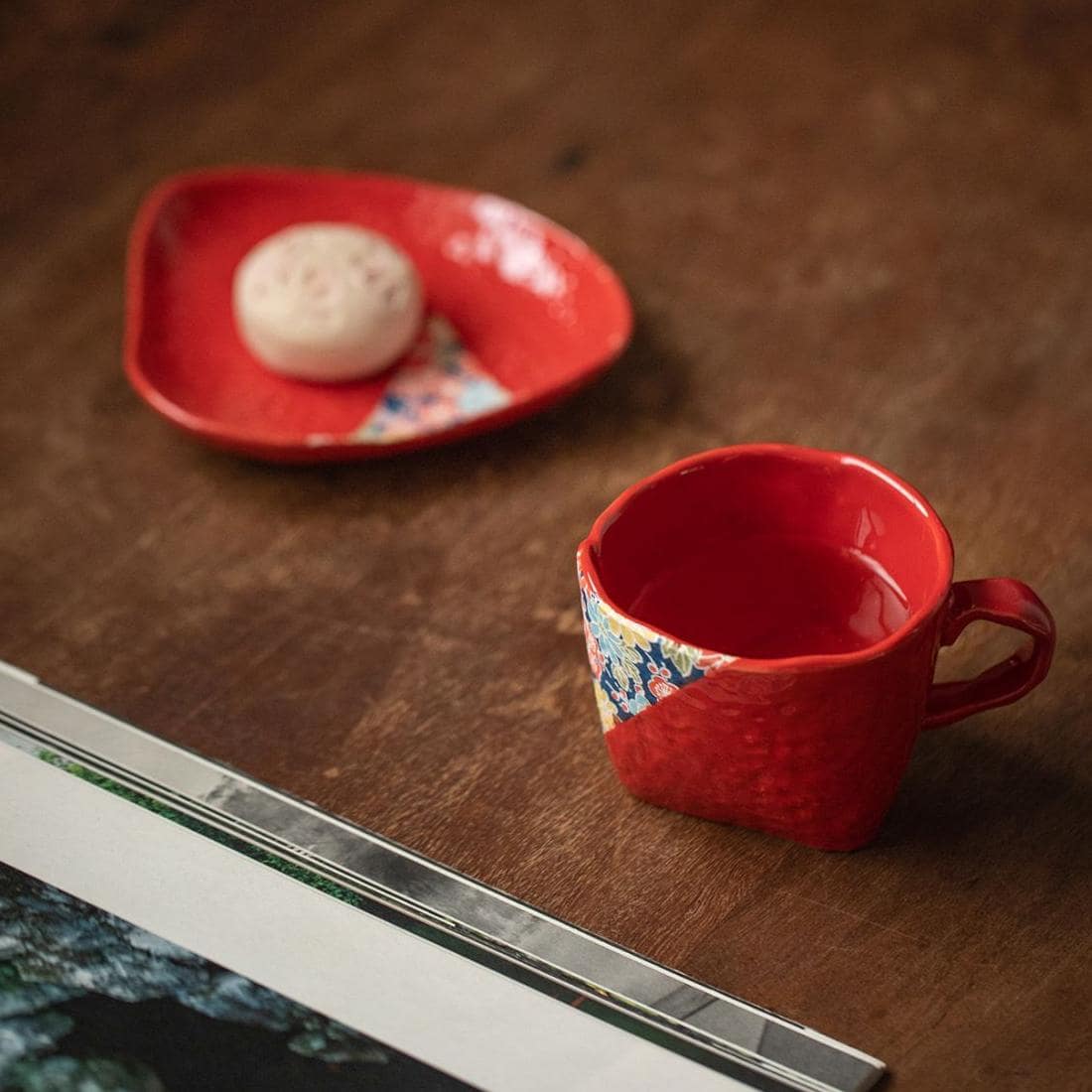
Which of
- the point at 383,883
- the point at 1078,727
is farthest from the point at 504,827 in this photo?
the point at 1078,727

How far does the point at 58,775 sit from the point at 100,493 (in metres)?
0.16

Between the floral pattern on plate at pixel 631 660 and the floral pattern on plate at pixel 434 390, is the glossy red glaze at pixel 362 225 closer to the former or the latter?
the floral pattern on plate at pixel 434 390

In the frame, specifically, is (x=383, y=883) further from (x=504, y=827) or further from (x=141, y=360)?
(x=141, y=360)

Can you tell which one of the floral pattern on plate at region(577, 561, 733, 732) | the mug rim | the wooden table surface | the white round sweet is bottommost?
the wooden table surface

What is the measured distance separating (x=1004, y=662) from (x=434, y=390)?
0.94 ft

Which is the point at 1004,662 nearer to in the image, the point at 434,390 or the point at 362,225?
the point at 434,390

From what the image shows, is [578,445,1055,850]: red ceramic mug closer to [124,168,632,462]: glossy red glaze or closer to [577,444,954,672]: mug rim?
[577,444,954,672]: mug rim

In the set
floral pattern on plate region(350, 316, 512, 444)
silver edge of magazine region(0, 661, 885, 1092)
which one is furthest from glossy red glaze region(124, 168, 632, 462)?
silver edge of magazine region(0, 661, 885, 1092)

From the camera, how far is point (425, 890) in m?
0.43

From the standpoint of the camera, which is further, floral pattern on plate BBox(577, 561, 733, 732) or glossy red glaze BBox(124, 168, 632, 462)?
glossy red glaze BBox(124, 168, 632, 462)

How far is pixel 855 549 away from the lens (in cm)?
44

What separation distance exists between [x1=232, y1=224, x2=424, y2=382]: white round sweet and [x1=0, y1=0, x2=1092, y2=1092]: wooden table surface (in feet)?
0.18

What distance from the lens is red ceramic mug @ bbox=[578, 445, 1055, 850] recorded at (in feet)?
1.26

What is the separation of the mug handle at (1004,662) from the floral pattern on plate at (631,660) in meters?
0.08
